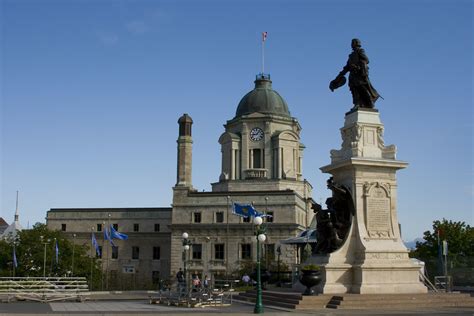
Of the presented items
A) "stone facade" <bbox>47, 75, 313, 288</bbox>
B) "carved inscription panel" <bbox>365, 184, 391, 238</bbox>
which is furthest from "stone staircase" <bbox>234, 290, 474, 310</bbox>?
"stone facade" <bbox>47, 75, 313, 288</bbox>

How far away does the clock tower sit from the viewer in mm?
80375

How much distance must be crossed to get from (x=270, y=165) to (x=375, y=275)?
189 feet

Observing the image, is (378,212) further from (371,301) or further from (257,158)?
(257,158)

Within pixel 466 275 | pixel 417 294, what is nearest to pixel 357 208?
pixel 417 294

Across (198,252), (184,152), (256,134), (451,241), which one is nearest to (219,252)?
(198,252)

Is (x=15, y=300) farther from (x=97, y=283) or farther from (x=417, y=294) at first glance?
(x=97, y=283)

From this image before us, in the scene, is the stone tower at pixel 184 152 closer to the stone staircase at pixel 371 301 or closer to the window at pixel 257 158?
the window at pixel 257 158

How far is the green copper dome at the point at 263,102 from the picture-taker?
84188mm

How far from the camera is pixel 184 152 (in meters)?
79.8

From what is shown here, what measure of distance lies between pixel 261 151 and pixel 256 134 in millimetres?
2448

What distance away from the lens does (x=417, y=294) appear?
24.2 metres

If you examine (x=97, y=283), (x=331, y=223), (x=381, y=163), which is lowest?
(x=97, y=283)

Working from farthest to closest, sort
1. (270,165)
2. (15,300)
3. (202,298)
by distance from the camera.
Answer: (270,165) < (15,300) < (202,298)

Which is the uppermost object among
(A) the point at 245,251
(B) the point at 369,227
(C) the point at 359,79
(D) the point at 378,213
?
(C) the point at 359,79
